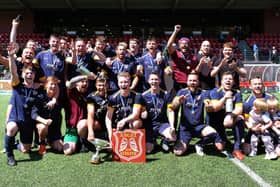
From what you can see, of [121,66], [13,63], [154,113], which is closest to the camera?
[13,63]

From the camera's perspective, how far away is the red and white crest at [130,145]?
14.4ft

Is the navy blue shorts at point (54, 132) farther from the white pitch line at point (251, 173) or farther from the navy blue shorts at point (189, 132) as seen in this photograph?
the white pitch line at point (251, 173)

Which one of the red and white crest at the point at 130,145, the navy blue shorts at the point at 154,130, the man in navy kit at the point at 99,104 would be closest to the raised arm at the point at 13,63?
the man in navy kit at the point at 99,104

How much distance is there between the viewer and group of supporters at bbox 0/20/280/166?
15.2ft

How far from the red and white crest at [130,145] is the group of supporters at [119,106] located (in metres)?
0.16

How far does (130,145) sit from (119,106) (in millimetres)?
627

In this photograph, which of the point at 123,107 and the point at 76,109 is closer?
the point at 123,107

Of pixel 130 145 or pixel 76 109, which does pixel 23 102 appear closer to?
pixel 76 109

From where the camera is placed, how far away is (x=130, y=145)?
439cm

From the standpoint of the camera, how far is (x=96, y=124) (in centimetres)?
497

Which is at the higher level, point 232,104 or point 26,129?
point 232,104

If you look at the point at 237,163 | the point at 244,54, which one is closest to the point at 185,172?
the point at 237,163

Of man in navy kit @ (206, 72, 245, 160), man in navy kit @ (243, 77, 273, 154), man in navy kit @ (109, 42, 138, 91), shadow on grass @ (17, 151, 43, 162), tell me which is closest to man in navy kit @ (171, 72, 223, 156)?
man in navy kit @ (206, 72, 245, 160)

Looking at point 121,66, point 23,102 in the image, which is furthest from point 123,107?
point 23,102
